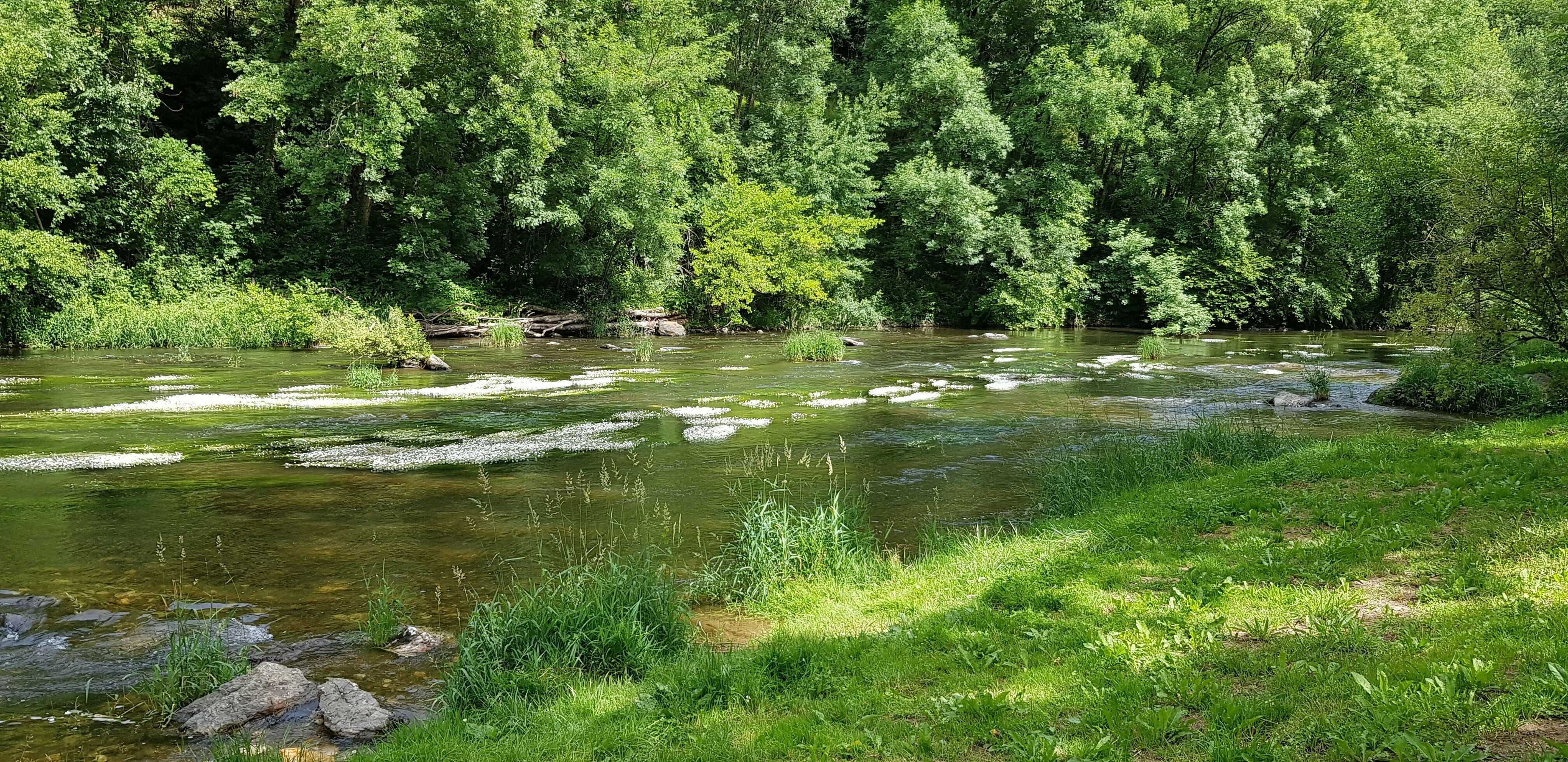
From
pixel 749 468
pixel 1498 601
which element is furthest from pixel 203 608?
pixel 1498 601

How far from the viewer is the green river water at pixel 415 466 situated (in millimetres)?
6551

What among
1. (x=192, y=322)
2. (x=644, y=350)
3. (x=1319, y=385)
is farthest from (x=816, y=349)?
(x=192, y=322)

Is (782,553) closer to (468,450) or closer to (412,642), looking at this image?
(412,642)

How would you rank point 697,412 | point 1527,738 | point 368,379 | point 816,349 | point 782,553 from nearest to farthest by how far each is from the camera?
point 1527,738, point 782,553, point 697,412, point 368,379, point 816,349

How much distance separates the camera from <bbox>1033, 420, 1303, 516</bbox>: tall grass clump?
9.57 m

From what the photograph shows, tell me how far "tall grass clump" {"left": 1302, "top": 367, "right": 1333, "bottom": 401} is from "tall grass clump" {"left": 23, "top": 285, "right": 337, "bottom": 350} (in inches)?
1076

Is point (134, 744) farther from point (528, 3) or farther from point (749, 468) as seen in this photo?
point (528, 3)

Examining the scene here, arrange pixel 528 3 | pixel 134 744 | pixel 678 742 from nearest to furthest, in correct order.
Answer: pixel 678 742 → pixel 134 744 → pixel 528 3

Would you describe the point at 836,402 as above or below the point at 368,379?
below

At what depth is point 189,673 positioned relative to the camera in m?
5.39

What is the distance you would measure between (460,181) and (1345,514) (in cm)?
2999

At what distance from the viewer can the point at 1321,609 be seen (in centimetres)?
531

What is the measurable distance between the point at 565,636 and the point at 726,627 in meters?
1.42

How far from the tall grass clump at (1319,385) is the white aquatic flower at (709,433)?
37.3 ft
